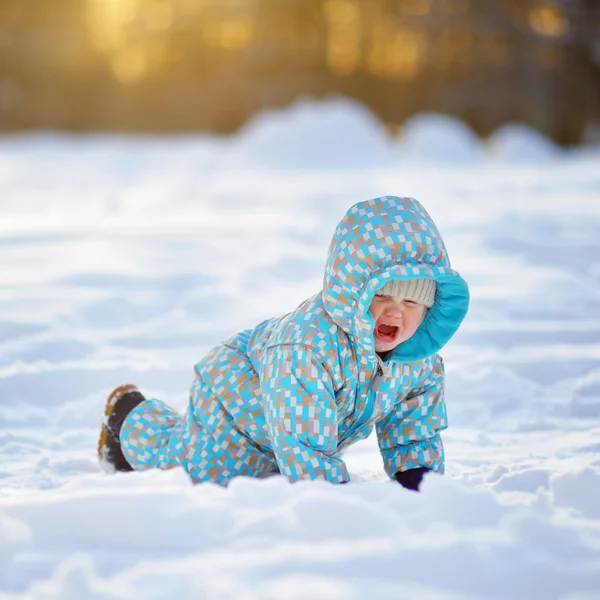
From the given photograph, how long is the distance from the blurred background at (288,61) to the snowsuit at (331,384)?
1238 centimetres

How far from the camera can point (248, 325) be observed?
3.04 m

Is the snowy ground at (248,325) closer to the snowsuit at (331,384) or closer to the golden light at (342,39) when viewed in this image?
the snowsuit at (331,384)

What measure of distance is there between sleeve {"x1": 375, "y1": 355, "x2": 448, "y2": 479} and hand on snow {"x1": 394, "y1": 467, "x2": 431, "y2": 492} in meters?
0.01

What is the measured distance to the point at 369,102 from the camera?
14.0 m

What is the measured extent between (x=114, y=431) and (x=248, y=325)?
3.72ft

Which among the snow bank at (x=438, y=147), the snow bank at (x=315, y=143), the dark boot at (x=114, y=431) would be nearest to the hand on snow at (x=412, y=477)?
the dark boot at (x=114, y=431)

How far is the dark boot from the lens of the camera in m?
1.93

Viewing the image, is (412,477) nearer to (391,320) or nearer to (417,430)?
(417,430)

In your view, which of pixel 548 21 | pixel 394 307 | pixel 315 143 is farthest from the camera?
pixel 548 21

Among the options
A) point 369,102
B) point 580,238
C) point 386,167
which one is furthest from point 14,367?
point 369,102

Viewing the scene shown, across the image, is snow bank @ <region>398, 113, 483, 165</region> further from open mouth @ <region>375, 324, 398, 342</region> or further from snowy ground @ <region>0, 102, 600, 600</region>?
open mouth @ <region>375, 324, 398, 342</region>

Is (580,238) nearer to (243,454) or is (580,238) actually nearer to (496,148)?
(243,454)

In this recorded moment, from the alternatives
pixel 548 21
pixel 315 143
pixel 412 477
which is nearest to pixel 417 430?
pixel 412 477

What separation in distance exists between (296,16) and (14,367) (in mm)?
12245
